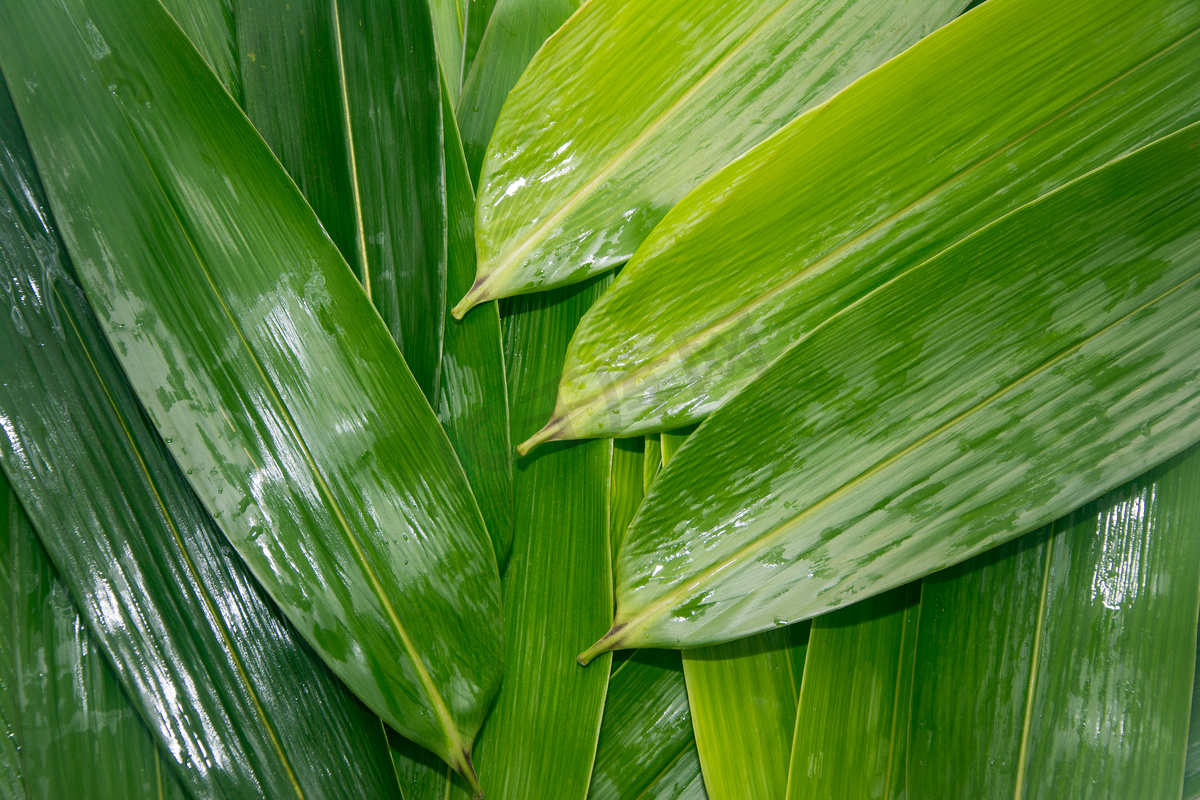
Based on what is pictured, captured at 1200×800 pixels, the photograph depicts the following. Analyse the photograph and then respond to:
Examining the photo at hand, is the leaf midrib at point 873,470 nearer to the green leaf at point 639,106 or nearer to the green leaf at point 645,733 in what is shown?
the green leaf at point 645,733

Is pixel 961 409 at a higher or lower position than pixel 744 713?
higher

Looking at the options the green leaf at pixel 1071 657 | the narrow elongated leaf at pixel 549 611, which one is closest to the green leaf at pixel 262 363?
the narrow elongated leaf at pixel 549 611

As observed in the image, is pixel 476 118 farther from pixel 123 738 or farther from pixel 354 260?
pixel 123 738

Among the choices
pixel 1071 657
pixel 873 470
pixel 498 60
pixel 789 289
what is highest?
pixel 498 60

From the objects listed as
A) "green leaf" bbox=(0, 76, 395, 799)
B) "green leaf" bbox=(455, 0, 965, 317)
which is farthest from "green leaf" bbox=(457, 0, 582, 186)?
"green leaf" bbox=(0, 76, 395, 799)

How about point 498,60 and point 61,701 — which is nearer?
point 61,701

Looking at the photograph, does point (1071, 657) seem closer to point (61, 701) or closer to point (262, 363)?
point (262, 363)

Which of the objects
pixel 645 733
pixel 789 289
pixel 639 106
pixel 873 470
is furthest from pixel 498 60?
pixel 645 733
